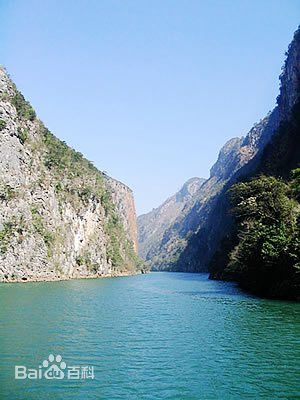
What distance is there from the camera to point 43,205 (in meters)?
77.8

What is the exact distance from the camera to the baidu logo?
14.0 metres

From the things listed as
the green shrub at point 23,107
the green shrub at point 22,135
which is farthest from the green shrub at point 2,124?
the green shrub at point 23,107

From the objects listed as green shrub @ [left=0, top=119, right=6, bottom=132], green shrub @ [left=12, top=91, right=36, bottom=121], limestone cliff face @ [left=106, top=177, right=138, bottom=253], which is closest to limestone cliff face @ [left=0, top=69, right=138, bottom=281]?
green shrub @ [left=12, top=91, right=36, bottom=121]

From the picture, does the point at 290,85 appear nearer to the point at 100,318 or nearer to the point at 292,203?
the point at 292,203

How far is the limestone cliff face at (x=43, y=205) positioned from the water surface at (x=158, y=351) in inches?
1609

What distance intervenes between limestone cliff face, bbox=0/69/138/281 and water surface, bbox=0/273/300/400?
40864 mm

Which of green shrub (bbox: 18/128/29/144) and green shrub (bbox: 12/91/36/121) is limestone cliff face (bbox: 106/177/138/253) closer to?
green shrub (bbox: 12/91/36/121)

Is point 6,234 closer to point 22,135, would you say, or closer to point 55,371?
point 22,135

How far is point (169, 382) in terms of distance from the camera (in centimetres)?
1359

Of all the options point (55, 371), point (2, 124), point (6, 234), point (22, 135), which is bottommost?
point (55, 371)

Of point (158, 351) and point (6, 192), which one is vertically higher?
point (6, 192)

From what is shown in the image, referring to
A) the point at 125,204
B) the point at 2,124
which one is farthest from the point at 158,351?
the point at 125,204

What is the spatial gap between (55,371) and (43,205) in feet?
213

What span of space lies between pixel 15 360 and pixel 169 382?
5.82 m
